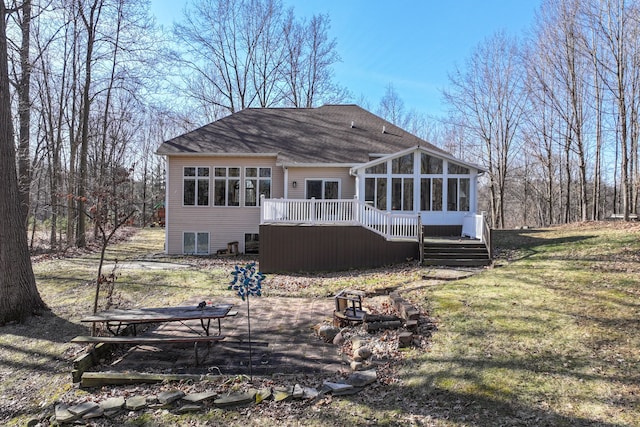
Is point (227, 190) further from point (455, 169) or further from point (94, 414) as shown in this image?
point (94, 414)

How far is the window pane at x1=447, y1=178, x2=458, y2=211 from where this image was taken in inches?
572

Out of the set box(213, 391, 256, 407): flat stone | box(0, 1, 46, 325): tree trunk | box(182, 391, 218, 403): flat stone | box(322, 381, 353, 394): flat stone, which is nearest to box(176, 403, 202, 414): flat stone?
box(182, 391, 218, 403): flat stone

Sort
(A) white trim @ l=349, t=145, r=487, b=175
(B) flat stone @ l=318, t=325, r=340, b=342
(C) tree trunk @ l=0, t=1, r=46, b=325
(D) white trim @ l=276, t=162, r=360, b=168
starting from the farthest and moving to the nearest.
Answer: (D) white trim @ l=276, t=162, r=360, b=168
(A) white trim @ l=349, t=145, r=487, b=175
(C) tree trunk @ l=0, t=1, r=46, b=325
(B) flat stone @ l=318, t=325, r=340, b=342

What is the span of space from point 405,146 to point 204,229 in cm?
983

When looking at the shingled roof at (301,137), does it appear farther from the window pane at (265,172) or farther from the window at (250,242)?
the window at (250,242)

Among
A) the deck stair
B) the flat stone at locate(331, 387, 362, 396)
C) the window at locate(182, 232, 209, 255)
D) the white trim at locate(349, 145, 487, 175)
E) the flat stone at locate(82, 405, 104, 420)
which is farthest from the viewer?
the window at locate(182, 232, 209, 255)

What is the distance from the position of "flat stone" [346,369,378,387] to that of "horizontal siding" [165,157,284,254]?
39.7ft

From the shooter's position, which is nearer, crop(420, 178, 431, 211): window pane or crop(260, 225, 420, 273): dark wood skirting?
crop(260, 225, 420, 273): dark wood skirting

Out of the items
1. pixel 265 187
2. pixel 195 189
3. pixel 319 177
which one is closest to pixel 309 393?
pixel 319 177

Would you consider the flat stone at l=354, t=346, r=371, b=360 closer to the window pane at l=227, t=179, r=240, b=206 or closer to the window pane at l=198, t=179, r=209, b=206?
the window pane at l=227, t=179, r=240, b=206

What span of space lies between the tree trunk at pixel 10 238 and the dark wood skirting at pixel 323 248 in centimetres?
615

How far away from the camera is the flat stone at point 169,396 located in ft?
13.3

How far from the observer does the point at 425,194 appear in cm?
1459

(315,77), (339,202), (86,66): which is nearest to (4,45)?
(339,202)
